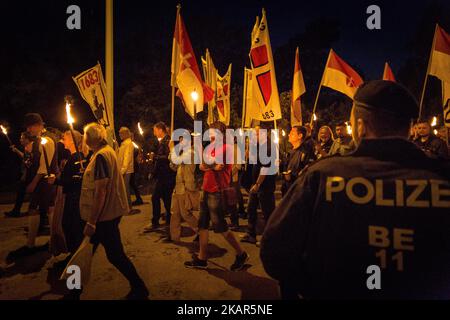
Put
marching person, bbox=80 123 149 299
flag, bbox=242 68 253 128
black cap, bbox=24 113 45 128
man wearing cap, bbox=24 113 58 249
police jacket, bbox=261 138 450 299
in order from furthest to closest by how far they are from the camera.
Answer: flag, bbox=242 68 253 128
man wearing cap, bbox=24 113 58 249
black cap, bbox=24 113 45 128
marching person, bbox=80 123 149 299
police jacket, bbox=261 138 450 299

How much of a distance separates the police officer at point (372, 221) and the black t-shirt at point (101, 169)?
261cm

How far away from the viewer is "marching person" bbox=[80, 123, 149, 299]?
377cm

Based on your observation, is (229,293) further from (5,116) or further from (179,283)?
(5,116)

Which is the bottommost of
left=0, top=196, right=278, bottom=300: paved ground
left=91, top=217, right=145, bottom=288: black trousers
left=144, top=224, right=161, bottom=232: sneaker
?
left=0, top=196, right=278, bottom=300: paved ground

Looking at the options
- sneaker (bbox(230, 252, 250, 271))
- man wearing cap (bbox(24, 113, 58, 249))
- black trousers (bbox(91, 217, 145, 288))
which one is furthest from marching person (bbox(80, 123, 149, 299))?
man wearing cap (bbox(24, 113, 58, 249))

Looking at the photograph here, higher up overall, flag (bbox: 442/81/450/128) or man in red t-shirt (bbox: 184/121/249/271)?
flag (bbox: 442/81/450/128)

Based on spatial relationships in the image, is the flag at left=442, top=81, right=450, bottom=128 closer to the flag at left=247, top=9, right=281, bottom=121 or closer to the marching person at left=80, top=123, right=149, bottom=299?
the flag at left=247, top=9, right=281, bottom=121

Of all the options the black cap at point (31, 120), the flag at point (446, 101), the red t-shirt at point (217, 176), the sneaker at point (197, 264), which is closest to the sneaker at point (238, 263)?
the sneaker at point (197, 264)

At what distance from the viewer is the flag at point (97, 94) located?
20.5 feet

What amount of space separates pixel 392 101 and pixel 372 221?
623 mm

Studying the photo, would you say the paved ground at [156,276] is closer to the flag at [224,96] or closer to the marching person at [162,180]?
the marching person at [162,180]

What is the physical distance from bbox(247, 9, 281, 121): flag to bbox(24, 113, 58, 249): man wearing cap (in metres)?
3.79

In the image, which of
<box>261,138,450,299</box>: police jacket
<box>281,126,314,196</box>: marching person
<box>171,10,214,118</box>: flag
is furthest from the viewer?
<box>171,10,214,118</box>: flag

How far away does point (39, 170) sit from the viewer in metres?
5.48
